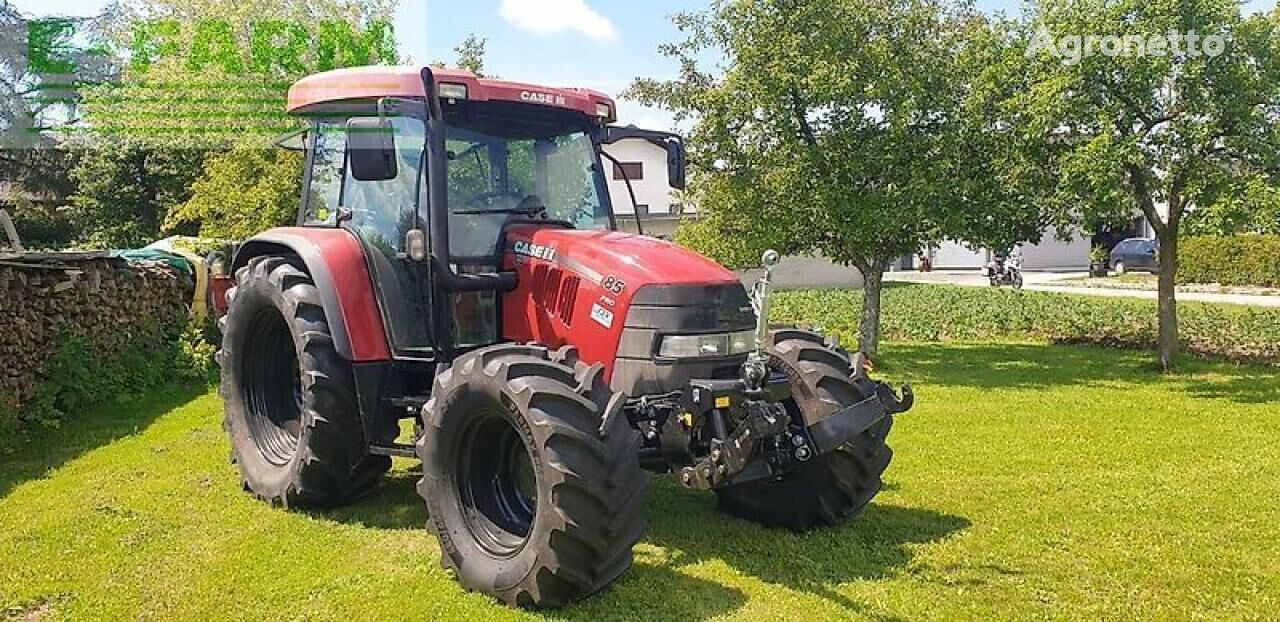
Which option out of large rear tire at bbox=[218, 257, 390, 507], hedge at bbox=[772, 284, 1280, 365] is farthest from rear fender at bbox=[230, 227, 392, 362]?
hedge at bbox=[772, 284, 1280, 365]

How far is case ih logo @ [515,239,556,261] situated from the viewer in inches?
215

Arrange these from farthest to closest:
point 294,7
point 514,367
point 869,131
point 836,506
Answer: point 294,7 < point 869,131 < point 836,506 < point 514,367

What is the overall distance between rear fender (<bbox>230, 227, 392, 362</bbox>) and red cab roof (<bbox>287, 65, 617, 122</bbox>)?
0.80m

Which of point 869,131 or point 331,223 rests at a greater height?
point 869,131

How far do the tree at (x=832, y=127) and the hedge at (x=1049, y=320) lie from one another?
176 centimetres

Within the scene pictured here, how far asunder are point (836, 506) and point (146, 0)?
3116 centimetres

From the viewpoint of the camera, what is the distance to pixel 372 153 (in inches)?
203

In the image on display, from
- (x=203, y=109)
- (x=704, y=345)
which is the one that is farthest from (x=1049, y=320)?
(x=203, y=109)

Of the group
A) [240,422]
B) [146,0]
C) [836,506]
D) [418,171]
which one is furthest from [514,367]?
[146,0]

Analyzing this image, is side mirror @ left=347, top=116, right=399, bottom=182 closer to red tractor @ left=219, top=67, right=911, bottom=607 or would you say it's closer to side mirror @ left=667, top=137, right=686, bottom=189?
red tractor @ left=219, top=67, right=911, bottom=607

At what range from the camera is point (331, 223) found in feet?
21.6

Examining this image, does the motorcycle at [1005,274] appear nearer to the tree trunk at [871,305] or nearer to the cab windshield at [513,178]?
the tree trunk at [871,305]

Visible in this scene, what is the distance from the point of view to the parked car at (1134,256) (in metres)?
33.8

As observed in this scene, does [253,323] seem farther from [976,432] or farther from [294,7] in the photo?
[294,7]
